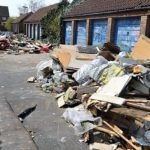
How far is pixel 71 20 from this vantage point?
958 inches

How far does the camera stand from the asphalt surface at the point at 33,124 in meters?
6.22

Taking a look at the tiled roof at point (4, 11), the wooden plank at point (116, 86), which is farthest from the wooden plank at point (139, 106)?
the tiled roof at point (4, 11)

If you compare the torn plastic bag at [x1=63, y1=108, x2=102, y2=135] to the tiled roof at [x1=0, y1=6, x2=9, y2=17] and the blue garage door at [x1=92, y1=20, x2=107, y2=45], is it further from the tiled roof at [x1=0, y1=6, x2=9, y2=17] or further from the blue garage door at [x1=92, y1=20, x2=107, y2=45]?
the tiled roof at [x1=0, y1=6, x2=9, y2=17]

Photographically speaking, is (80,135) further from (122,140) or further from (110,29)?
(110,29)

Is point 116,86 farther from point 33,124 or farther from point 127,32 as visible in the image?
point 127,32

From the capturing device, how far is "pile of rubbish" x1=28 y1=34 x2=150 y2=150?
6082mm

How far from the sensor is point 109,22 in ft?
58.9

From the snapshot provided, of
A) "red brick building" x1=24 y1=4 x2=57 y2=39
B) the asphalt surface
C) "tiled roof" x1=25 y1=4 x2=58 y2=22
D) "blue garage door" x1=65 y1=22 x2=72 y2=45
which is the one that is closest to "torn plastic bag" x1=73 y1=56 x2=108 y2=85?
the asphalt surface

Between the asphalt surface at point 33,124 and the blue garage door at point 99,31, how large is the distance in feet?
29.1

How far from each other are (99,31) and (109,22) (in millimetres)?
1845

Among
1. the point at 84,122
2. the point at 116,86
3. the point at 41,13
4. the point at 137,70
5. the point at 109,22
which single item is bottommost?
the point at 84,122

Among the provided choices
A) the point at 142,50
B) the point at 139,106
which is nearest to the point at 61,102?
the point at 139,106

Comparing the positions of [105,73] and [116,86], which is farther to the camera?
[105,73]

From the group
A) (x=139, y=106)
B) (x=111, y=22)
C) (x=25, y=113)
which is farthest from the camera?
(x=111, y=22)
